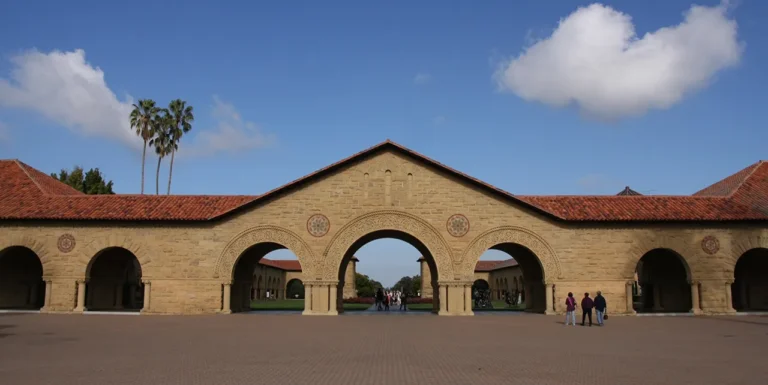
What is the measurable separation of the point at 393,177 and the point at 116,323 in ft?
40.4

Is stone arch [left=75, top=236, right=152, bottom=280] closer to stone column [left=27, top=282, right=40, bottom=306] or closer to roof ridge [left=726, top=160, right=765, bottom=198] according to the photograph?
stone column [left=27, top=282, right=40, bottom=306]

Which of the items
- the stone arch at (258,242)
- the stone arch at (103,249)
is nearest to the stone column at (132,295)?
the stone arch at (103,249)

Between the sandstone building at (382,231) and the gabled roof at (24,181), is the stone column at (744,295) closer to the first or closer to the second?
the sandstone building at (382,231)

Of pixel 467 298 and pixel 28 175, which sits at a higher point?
pixel 28 175

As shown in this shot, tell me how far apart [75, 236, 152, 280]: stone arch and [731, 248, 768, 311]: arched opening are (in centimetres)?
2683

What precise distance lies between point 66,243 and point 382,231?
13.6m

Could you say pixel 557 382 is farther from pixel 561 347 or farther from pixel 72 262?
pixel 72 262

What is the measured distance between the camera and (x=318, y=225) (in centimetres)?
2620

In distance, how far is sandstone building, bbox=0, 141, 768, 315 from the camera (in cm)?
2577

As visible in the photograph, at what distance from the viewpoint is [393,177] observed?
26.6 m

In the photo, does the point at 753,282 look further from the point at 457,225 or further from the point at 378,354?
the point at 378,354

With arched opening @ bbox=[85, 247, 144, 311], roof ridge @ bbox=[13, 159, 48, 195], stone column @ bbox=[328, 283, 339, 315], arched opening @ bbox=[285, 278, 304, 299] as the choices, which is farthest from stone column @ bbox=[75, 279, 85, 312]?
arched opening @ bbox=[285, 278, 304, 299]

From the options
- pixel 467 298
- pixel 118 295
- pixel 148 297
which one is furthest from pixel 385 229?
pixel 118 295

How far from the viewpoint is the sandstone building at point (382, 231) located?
2577cm
